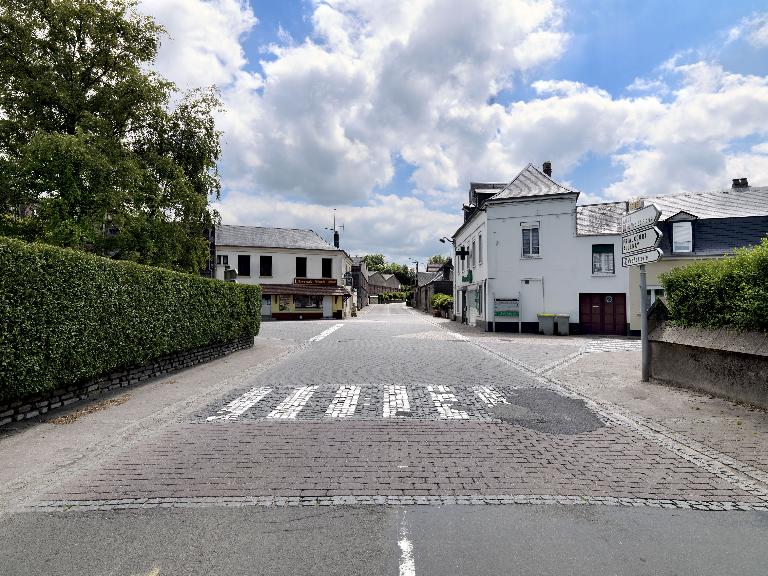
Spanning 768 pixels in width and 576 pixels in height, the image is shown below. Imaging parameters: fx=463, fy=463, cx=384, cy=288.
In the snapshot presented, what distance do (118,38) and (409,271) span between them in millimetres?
128144

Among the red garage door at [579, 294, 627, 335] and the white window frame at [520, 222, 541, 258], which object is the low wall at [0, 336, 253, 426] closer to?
the white window frame at [520, 222, 541, 258]

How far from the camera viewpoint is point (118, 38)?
1495 centimetres

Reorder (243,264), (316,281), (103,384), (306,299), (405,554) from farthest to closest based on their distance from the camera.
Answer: (316,281) → (306,299) → (243,264) → (103,384) → (405,554)

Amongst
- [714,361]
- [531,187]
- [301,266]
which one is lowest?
[714,361]

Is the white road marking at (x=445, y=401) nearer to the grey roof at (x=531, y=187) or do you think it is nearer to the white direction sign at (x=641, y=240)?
the white direction sign at (x=641, y=240)

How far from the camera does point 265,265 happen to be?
4216cm

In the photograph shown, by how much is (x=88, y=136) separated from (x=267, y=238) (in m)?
30.5

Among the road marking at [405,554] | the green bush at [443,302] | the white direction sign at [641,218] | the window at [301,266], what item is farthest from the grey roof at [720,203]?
the window at [301,266]

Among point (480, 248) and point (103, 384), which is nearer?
point (103, 384)

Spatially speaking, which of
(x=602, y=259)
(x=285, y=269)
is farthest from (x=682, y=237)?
(x=285, y=269)

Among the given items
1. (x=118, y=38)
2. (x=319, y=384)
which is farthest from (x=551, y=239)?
(x=118, y=38)

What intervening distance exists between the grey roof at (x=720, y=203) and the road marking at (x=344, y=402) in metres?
19.8

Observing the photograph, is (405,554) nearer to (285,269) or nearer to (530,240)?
(530,240)

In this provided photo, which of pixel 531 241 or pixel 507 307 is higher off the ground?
pixel 531 241
